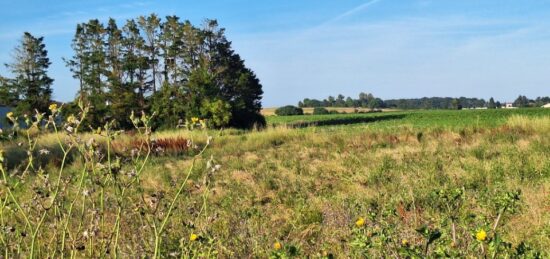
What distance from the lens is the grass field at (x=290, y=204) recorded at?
170 cm

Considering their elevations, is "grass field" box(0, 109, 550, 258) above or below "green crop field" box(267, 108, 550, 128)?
above

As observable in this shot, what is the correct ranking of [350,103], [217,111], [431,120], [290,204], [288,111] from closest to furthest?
[290,204]
[217,111]
[431,120]
[288,111]
[350,103]

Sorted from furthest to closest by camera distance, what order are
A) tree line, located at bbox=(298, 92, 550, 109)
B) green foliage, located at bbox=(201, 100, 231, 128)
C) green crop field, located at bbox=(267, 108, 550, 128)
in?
1. tree line, located at bbox=(298, 92, 550, 109)
2. green crop field, located at bbox=(267, 108, 550, 128)
3. green foliage, located at bbox=(201, 100, 231, 128)

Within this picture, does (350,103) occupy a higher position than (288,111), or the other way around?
(350,103)

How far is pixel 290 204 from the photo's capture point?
496 cm

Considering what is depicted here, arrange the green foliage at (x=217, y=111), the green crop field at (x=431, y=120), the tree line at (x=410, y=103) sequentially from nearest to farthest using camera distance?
the green foliage at (x=217, y=111)
the green crop field at (x=431, y=120)
the tree line at (x=410, y=103)

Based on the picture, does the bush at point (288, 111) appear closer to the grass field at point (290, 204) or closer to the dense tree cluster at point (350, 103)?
the dense tree cluster at point (350, 103)

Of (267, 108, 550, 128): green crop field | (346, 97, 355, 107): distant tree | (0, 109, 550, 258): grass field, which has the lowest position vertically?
(267, 108, 550, 128): green crop field

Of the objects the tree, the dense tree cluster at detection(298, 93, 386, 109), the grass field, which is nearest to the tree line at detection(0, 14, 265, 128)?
the tree

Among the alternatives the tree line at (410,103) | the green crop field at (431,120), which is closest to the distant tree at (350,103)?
the tree line at (410,103)

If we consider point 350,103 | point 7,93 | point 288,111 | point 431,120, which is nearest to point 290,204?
point 7,93

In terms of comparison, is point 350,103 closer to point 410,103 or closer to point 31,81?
point 410,103

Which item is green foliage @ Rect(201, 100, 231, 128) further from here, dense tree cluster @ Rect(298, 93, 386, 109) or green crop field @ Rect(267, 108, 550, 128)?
dense tree cluster @ Rect(298, 93, 386, 109)

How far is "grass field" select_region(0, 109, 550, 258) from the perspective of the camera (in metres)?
1.70
